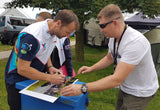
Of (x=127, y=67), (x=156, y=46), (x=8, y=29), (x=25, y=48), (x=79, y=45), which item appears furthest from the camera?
(x=8, y=29)

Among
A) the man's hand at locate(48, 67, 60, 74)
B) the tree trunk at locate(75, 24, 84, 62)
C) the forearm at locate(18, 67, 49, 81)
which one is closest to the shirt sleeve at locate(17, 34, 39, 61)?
the forearm at locate(18, 67, 49, 81)

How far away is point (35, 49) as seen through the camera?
158cm

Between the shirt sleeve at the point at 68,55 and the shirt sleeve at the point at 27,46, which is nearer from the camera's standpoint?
the shirt sleeve at the point at 27,46

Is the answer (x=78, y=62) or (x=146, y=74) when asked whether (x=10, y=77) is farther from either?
(x=78, y=62)

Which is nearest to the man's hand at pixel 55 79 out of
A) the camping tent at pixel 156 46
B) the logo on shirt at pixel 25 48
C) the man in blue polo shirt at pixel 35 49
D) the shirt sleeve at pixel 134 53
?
the man in blue polo shirt at pixel 35 49

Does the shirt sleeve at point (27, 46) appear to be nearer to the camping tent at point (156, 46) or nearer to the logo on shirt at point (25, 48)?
the logo on shirt at point (25, 48)

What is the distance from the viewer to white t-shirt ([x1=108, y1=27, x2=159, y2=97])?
141cm

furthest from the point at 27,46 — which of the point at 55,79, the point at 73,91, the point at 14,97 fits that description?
the point at 14,97

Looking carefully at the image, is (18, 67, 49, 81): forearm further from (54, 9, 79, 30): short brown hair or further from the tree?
the tree

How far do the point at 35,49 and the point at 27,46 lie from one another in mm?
93

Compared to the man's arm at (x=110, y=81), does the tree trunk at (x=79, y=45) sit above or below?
below

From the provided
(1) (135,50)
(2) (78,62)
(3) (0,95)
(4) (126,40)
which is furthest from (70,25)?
(2) (78,62)

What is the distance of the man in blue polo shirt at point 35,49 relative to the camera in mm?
1535

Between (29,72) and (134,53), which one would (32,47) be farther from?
(134,53)
